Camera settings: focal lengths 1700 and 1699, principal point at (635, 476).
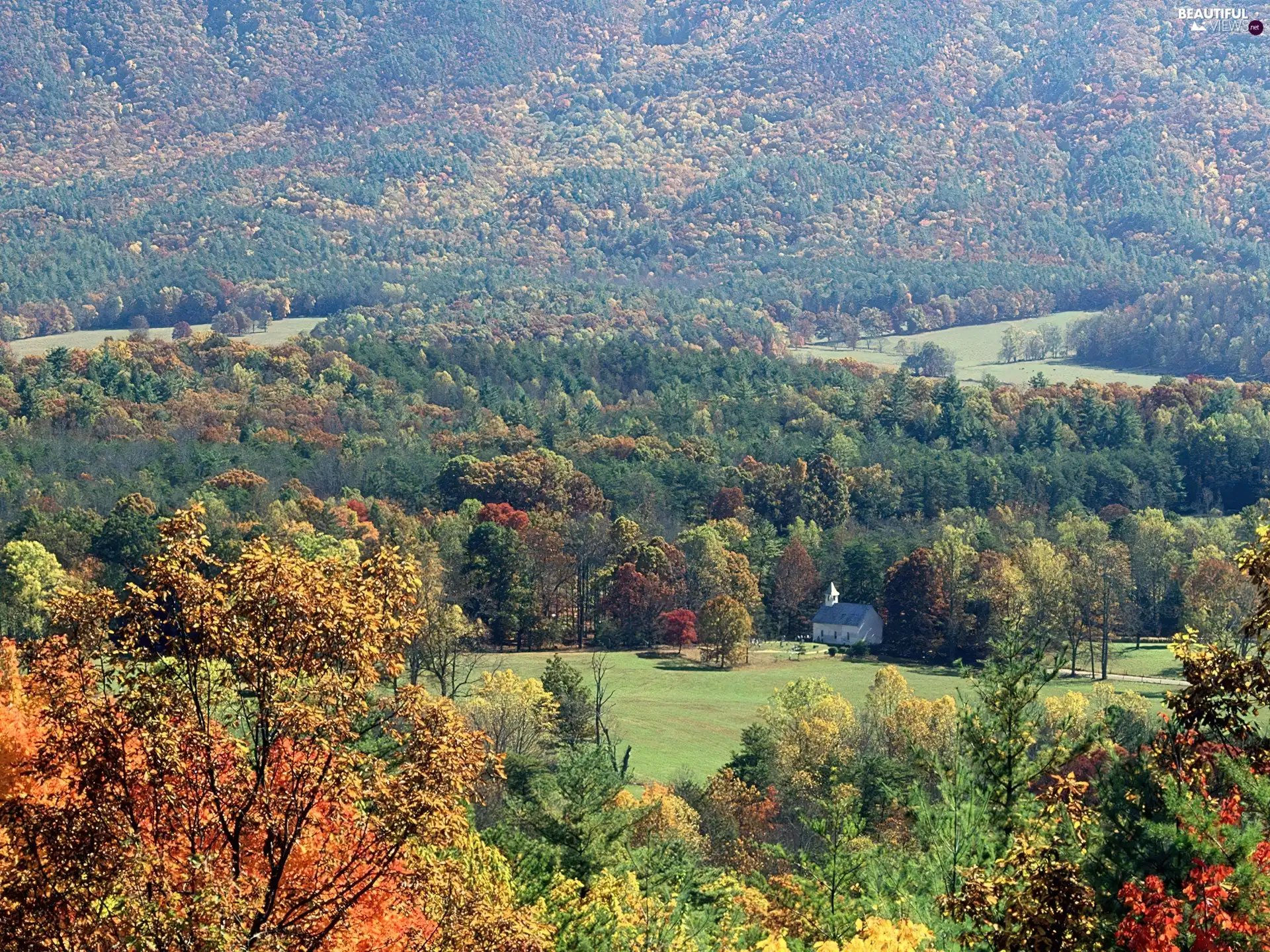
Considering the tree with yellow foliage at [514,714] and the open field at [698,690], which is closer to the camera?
the tree with yellow foliage at [514,714]

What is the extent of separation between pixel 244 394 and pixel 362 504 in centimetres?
5074

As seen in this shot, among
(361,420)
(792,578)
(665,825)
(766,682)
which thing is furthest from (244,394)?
(665,825)

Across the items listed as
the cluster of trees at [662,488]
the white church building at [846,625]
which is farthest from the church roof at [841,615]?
the cluster of trees at [662,488]

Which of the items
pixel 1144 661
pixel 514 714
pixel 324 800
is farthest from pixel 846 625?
pixel 324 800

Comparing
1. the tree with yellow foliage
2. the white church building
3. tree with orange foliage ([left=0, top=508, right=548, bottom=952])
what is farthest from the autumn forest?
the white church building

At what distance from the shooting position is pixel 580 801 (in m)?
38.0

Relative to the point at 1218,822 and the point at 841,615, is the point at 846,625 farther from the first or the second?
the point at 1218,822

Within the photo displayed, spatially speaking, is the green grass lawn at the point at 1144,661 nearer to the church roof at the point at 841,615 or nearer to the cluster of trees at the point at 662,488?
the cluster of trees at the point at 662,488

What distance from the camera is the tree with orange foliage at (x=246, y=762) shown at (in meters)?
16.2

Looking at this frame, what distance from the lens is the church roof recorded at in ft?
359

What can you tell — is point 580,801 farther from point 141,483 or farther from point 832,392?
point 832,392

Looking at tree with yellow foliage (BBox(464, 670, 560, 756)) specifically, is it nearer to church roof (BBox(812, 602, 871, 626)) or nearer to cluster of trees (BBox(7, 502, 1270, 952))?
church roof (BBox(812, 602, 871, 626))

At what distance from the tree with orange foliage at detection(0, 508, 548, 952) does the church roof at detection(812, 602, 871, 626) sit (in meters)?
92.5

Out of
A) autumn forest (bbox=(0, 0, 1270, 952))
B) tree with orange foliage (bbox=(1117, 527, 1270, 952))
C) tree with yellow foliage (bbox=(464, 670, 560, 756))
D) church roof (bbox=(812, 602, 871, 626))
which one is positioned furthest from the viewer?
church roof (bbox=(812, 602, 871, 626))
